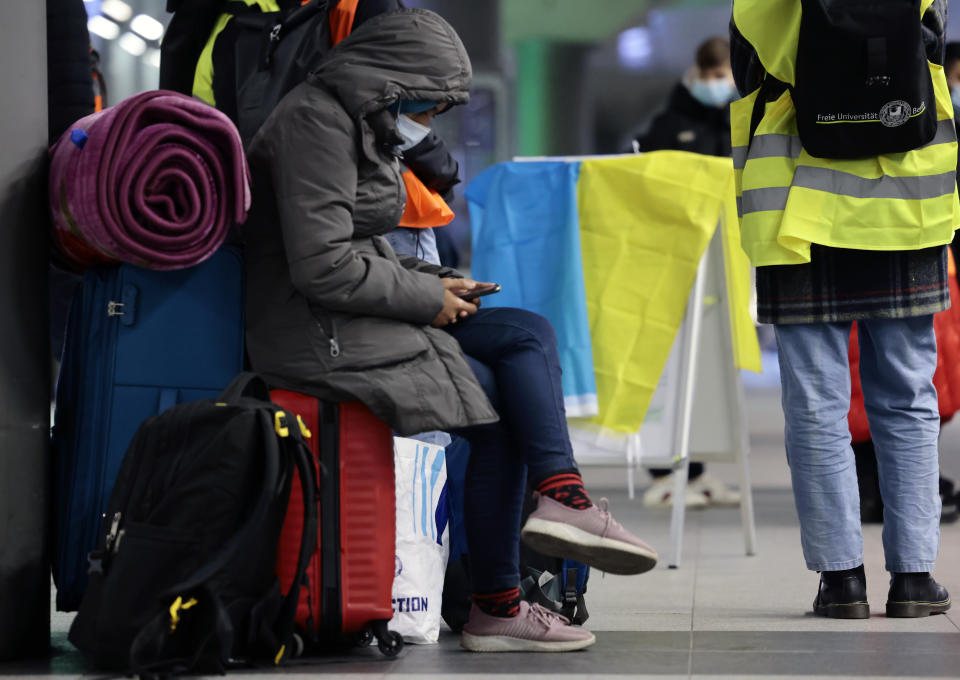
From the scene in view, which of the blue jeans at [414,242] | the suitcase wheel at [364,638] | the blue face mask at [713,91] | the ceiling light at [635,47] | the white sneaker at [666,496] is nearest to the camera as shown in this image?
the suitcase wheel at [364,638]

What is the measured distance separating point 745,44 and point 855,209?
45cm

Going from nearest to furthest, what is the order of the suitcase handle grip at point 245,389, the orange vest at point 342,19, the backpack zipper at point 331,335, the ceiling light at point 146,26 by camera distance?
the suitcase handle grip at point 245,389 < the backpack zipper at point 331,335 < the orange vest at point 342,19 < the ceiling light at point 146,26

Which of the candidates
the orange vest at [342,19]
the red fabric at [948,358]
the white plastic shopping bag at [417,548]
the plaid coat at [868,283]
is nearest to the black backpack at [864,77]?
the plaid coat at [868,283]

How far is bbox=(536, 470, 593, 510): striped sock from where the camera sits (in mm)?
2523

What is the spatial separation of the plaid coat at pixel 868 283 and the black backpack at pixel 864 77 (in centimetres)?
14

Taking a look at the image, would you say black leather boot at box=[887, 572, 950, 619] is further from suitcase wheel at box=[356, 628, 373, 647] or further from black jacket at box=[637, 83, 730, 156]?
black jacket at box=[637, 83, 730, 156]

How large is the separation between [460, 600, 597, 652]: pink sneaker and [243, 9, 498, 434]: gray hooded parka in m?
0.43

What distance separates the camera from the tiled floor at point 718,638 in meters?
2.44

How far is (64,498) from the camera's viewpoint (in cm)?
266

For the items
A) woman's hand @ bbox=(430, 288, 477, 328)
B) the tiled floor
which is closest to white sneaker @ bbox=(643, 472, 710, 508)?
the tiled floor

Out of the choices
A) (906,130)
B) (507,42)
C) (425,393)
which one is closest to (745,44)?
(906,130)

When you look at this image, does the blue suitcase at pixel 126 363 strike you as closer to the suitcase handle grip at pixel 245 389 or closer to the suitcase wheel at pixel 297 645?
the suitcase handle grip at pixel 245 389

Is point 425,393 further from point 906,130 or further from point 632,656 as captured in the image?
point 906,130

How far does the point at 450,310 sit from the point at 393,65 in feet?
1.58
